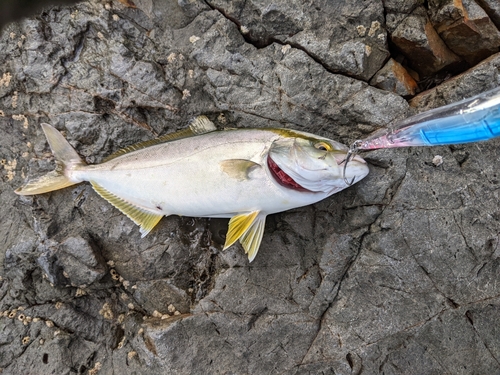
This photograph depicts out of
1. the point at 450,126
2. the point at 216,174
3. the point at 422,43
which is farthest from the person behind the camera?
the point at 422,43

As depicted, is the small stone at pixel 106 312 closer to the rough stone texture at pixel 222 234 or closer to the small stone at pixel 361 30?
the rough stone texture at pixel 222 234

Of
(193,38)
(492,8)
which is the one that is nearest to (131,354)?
(193,38)

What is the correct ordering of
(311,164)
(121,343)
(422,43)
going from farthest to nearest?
(121,343) < (422,43) < (311,164)

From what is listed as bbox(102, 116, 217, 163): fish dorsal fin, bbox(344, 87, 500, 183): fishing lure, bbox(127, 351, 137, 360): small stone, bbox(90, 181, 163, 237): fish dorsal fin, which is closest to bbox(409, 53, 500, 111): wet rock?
bbox(344, 87, 500, 183): fishing lure

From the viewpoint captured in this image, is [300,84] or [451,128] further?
[300,84]

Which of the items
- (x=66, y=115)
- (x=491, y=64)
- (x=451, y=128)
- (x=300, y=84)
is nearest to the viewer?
(x=451, y=128)

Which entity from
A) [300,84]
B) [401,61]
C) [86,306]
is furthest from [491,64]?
[86,306]

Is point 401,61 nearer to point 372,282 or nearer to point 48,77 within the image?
point 372,282

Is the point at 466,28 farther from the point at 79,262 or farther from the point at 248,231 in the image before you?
the point at 79,262

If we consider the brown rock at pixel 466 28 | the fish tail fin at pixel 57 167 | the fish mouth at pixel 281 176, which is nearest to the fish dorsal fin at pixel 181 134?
the fish tail fin at pixel 57 167
